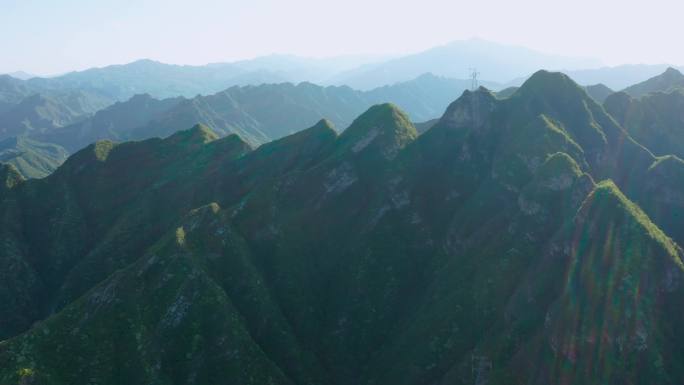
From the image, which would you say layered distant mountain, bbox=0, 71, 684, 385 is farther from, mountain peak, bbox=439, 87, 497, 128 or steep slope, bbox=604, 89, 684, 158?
steep slope, bbox=604, 89, 684, 158

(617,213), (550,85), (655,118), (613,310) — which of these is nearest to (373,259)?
(617,213)

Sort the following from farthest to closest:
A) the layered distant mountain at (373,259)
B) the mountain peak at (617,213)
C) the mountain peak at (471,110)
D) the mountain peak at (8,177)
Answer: the mountain peak at (8,177) < the mountain peak at (471,110) < the mountain peak at (617,213) < the layered distant mountain at (373,259)

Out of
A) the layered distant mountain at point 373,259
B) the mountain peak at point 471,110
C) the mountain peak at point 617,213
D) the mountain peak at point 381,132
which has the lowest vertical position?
the layered distant mountain at point 373,259

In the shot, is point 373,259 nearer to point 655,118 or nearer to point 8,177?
point 655,118

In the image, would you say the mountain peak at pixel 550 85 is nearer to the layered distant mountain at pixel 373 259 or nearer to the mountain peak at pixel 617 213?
the layered distant mountain at pixel 373 259

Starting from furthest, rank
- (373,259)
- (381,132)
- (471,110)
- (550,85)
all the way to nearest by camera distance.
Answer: (550,85) → (381,132) → (471,110) → (373,259)

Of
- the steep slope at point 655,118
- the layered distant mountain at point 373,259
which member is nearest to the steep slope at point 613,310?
the layered distant mountain at point 373,259

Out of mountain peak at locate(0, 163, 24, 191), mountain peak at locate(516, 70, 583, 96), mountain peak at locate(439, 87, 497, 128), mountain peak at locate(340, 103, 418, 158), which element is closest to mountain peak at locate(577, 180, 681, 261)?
mountain peak at locate(439, 87, 497, 128)

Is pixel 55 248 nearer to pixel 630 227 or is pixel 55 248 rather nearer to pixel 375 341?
pixel 375 341
